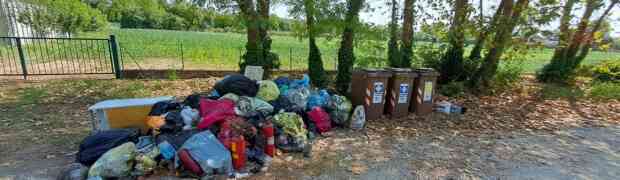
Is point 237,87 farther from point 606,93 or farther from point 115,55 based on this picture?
point 606,93

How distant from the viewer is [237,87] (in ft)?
13.4

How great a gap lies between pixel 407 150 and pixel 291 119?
1465 mm

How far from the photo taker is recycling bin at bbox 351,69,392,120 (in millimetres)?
4668

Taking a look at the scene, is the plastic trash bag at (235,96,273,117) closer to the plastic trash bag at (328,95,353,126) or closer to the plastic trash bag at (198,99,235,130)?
the plastic trash bag at (198,99,235,130)

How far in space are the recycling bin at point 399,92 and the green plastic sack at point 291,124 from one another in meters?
1.77

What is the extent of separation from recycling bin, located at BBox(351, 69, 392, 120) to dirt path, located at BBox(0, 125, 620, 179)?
70cm

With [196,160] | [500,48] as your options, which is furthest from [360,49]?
[196,160]

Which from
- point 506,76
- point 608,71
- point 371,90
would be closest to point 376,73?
point 371,90

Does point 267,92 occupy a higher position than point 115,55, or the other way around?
point 115,55

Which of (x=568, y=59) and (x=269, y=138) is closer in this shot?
(x=269, y=138)

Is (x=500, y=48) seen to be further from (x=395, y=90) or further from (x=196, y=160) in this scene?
(x=196, y=160)

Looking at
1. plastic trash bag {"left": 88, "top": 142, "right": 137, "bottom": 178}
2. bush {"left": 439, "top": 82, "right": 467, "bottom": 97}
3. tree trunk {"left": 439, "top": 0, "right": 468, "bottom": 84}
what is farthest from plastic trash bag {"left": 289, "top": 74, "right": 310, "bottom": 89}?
tree trunk {"left": 439, "top": 0, "right": 468, "bottom": 84}

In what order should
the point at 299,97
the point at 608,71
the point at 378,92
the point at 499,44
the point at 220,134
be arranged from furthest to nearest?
1. the point at 608,71
2. the point at 499,44
3. the point at 378,92
4. the point at 299,97
5. the point at 220,134

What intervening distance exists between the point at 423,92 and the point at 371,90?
1069mm
